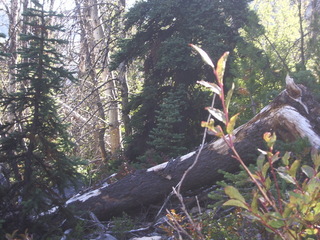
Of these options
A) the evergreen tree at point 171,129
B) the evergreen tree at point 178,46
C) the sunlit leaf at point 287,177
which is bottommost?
the sunlit leaf at point 287,177

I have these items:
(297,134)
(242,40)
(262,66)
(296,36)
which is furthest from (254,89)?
(296,36)

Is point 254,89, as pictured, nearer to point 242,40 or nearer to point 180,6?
point 242,40

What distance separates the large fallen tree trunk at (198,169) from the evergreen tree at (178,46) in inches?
94.4

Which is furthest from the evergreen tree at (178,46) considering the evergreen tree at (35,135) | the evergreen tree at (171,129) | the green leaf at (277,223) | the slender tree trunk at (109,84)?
the green leaf at (277,223)

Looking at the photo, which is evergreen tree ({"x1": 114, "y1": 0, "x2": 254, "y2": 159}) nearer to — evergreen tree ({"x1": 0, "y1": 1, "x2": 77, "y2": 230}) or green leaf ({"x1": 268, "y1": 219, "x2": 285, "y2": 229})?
evergreen tree ({"x1": 0, "y1": 1, "x2": 77, "y2": 230})

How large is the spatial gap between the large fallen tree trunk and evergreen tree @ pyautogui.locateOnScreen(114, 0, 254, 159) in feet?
7.87

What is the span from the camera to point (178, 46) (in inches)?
291

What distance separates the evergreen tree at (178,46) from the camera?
7348mm

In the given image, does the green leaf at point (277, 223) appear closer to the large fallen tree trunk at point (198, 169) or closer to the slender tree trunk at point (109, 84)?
the large fallen tree trunk at point (198, 169)

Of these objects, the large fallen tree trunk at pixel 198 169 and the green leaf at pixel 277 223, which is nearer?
the green leaf at pixel 277 223

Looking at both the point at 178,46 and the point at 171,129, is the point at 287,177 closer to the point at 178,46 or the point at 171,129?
the point at 171,129

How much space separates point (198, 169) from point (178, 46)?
329 cm

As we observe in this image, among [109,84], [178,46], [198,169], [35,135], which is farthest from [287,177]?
[109,84]

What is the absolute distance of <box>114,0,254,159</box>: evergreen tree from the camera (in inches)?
289
